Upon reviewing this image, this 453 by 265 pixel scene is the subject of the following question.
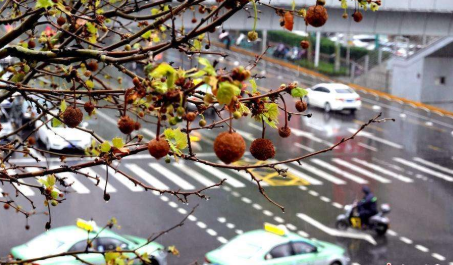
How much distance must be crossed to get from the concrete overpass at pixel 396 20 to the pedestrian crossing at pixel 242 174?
305 inches

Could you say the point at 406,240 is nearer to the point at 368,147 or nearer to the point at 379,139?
the point at 368,147

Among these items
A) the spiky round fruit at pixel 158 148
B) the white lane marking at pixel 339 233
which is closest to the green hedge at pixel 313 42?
the white lane marking at pixel 339 233

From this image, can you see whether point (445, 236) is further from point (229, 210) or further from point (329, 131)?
point (329, 131)

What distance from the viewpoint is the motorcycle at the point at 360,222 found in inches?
848

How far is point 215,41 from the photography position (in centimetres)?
5906

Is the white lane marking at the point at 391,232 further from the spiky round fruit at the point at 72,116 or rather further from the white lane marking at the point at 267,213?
the spiky round fruit at the point at 72,116

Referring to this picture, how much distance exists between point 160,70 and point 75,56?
131 centimetres

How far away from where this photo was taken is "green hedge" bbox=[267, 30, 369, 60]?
5162cm

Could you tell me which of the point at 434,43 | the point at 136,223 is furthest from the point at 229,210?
the point at 434,43

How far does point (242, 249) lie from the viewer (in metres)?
18.2

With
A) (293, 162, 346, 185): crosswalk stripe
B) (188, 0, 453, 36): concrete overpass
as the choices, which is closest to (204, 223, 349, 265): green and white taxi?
(293, 162, 346, 185): crosswalk stripe

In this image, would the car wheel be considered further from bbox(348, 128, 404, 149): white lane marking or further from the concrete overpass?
the concrete overpass

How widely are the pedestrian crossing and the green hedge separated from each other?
21738mm

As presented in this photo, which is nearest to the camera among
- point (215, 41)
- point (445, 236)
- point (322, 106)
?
point (445, 236)
